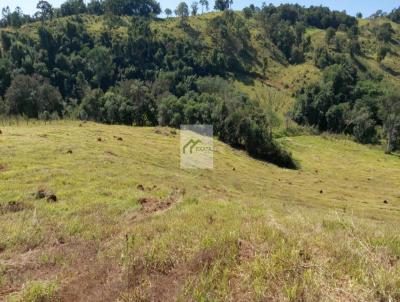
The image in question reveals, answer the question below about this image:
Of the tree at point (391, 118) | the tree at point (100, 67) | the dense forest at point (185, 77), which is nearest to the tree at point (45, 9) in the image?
the dense forest at point (185, 77)

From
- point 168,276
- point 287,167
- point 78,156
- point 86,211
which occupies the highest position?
point 168,276

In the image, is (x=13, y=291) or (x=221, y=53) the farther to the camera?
(x=221, y=53)

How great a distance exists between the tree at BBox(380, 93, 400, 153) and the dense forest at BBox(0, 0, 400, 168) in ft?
0.98

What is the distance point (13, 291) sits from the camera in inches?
281

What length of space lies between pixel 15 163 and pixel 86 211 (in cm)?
1204

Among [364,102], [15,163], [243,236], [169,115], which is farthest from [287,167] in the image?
[364,102]

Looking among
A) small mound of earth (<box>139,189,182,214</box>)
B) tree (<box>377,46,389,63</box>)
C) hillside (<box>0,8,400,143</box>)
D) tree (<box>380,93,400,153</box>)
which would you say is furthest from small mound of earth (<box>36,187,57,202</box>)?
tree (<box>377,46,389,63</box>)

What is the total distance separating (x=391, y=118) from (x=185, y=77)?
78331mm

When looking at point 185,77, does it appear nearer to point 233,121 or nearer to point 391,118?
point 391,118

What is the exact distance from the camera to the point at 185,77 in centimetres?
15550

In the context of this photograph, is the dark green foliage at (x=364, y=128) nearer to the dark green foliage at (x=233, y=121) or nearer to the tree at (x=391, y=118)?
the tree at (x=391, y=118)

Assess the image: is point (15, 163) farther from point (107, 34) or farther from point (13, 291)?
point (107, 34)

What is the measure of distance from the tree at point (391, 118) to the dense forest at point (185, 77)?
11.8 inches

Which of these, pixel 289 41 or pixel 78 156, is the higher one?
pixel 289 41
